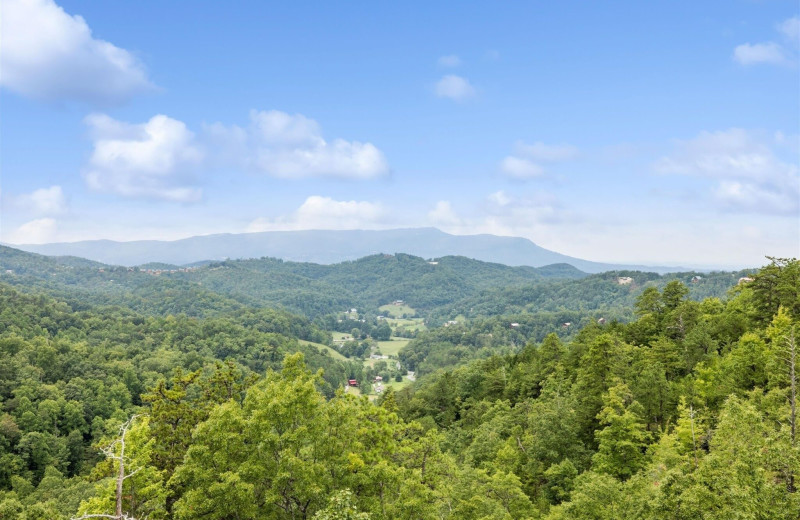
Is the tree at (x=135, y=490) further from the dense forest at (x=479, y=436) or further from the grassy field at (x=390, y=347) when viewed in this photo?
the grassy field at (x=390, y=347)

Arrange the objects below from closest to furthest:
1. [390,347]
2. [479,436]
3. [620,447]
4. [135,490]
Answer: [135,490] → [620,447] → [479,436] → [390,347]

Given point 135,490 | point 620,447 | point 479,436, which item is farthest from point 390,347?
point 135,490

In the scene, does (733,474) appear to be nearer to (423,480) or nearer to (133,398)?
(423,480)

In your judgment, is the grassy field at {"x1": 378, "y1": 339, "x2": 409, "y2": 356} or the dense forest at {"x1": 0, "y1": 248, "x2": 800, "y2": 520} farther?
the grassy field at {"x1": 378, "y1": 339, "x2": 409, "y2": 356}

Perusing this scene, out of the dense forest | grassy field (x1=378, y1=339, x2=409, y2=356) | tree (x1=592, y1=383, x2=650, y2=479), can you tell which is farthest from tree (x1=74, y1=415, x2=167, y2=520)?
grassy field (x1=378, y1=339, x2=409, y2=356)

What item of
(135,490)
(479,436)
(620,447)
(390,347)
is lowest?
(390,347)

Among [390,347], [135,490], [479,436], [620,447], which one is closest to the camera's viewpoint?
[135,490]

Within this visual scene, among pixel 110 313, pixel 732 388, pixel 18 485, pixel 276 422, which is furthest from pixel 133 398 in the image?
pixel 732 388

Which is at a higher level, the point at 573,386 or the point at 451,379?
the point at 573,386

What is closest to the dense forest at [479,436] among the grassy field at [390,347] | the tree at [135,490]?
the tree at [135,490]

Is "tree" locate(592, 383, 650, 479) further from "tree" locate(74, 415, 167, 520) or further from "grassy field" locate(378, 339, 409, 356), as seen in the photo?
"grassy field" locate(378, 339, 409, 356)

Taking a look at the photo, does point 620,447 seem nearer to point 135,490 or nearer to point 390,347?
point 135,490
